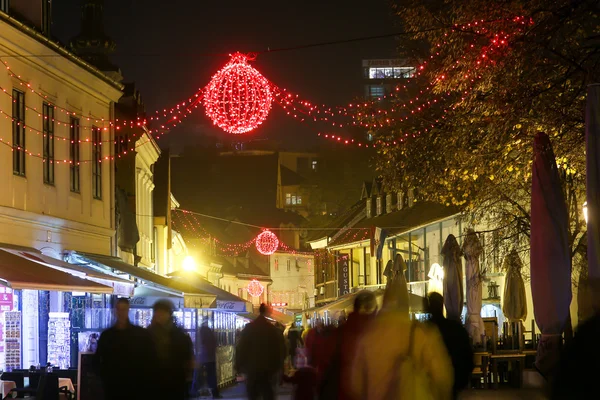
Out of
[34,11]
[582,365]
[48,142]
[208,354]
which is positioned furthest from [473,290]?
[582,365]

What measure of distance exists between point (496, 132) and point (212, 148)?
100 meters

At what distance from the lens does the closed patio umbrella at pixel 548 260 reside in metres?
13.3

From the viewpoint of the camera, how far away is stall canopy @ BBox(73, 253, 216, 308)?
87.8ft

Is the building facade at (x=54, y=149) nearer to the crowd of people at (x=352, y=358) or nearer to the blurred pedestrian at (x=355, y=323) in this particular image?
the crowd of people at (x=352, y=358)

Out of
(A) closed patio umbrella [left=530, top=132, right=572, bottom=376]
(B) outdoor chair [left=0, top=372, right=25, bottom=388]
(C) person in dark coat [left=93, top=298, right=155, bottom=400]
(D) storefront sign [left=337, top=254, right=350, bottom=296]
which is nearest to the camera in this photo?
(C) person in dark coat [left=93, top=298, right=155, bottom=400]

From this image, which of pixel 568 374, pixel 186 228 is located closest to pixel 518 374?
pixel 568 374

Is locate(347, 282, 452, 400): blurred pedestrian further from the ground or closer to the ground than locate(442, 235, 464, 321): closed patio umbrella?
closer to the ground

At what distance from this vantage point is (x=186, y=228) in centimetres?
7994

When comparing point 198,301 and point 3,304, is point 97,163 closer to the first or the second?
point 198,301

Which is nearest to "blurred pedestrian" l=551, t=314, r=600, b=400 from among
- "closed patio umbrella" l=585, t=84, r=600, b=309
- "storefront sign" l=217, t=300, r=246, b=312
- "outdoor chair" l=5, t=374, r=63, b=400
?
"closed patio umbrella" l=585, t=84, r=600, b=309

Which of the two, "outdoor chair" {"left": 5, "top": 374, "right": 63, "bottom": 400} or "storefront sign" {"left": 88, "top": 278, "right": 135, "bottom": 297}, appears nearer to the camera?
"outdoor chair" {"left": 5, "top": 374, "right": 63, "bottom": 400}

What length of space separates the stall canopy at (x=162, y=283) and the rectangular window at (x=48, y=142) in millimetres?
2314

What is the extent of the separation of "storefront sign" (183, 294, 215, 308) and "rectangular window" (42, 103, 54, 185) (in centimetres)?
437

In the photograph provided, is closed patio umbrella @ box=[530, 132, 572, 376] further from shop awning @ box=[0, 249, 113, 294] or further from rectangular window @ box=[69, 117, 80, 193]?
rectangular window @ box=[69, 117, 80, 193]
